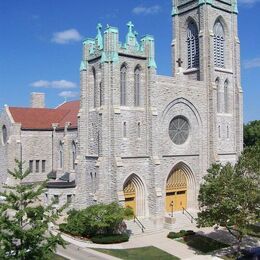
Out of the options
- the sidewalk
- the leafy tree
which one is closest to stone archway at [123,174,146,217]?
the sidewalk

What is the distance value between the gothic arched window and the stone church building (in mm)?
112

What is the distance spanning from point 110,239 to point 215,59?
22.8 m

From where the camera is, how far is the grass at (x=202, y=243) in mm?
30609

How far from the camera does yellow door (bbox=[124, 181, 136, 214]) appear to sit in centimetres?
3603

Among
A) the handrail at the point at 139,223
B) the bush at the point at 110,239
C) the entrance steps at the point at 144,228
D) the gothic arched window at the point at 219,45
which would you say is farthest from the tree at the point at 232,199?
the gothic arched window at the point at 219,45

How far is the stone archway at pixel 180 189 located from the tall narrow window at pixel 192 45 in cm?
1152

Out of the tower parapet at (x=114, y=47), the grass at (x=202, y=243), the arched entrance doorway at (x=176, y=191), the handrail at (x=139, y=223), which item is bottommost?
the grass at (x=202, y=243)

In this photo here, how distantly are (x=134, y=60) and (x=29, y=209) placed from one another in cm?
2187

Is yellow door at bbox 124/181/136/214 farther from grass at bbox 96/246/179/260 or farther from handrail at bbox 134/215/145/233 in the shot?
grass at bbox 96/246/179/260

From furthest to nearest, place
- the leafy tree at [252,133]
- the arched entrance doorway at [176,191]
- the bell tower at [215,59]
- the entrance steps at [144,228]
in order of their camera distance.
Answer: the leafy tree at [252,133] → the bell tower at [215,59] → the arched entrance doorway at [176,191] → the entrance steps at [144,228]

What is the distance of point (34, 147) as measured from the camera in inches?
1893

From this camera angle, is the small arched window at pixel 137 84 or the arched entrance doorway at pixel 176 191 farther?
the arched entrance doorway at pixel 176 191

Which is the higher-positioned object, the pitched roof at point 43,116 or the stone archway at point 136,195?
the pitched roof at point 43,116

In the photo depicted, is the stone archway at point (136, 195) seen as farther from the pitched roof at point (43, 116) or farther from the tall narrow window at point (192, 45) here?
the tall narrow window at point (192, 45)
